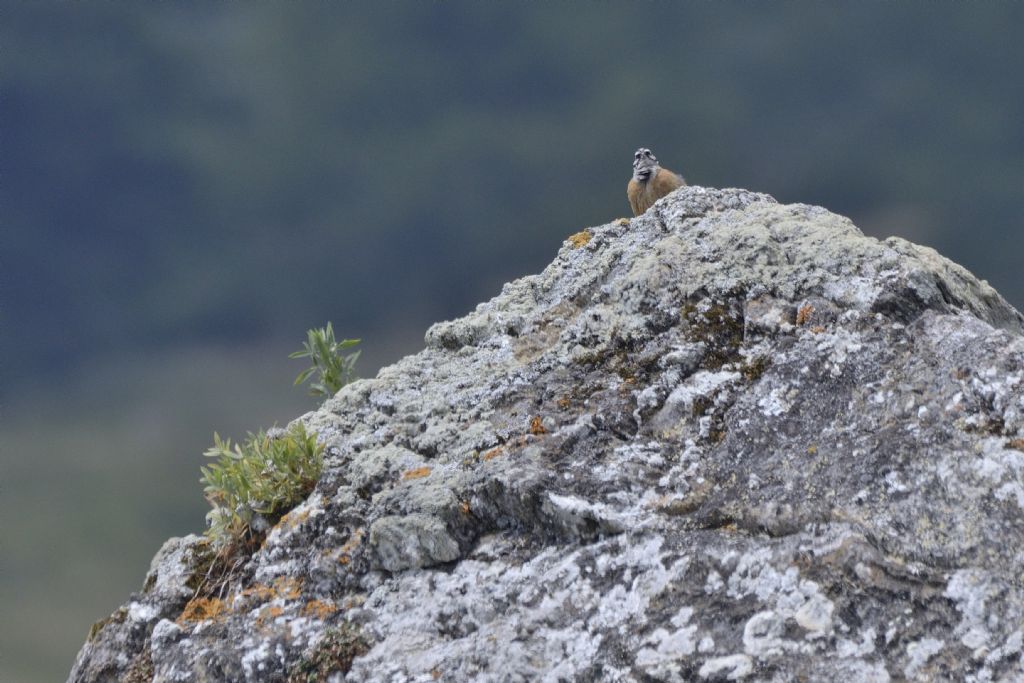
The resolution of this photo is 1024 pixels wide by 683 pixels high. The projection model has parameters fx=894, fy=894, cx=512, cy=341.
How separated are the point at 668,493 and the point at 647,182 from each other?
18.0 ft

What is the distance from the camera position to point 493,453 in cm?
579

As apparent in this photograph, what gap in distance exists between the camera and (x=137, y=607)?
241 inches

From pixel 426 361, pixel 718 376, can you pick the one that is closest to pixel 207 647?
pixel 426 361

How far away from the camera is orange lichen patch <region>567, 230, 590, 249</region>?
7.29 m

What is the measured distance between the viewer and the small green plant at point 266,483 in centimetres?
630

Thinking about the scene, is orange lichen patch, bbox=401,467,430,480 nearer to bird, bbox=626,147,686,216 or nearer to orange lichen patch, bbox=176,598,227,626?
orange lichen patch, bbox=176,598,227,626

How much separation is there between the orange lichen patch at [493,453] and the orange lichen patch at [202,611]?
1920 mm

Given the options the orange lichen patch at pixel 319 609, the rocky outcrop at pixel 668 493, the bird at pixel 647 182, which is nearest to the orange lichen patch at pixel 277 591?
the rocky outcrop at pixel 668 493

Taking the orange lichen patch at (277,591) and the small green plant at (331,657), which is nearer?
the small green plant at (331,657)

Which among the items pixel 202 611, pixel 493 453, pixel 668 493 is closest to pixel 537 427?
pixel 493 453

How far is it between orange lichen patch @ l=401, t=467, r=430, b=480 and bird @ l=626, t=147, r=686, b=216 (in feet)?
15.4

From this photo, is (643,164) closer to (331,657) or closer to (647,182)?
(647,182)

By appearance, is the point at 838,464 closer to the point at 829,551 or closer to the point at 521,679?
the point at 829,551

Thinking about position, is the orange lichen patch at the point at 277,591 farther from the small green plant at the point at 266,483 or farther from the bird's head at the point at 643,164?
the bird's head at the point at 643,164
